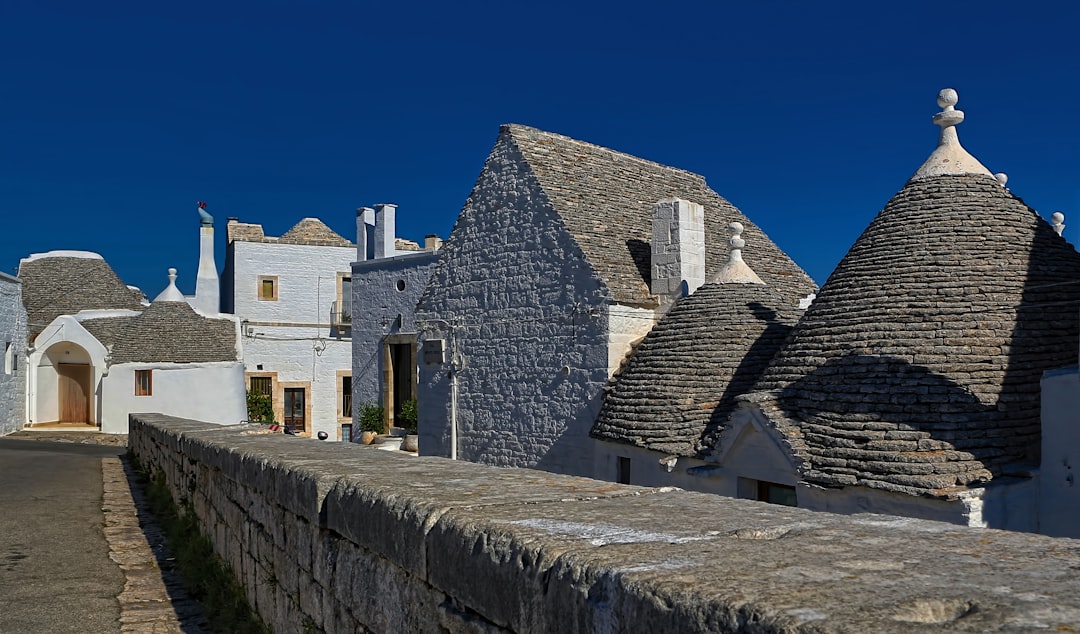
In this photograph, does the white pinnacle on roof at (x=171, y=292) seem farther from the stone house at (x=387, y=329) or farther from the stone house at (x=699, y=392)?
the stone house at (x=699, y=392)

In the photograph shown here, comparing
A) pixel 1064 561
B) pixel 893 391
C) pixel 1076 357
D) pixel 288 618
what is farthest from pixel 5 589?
pixel 1076 357

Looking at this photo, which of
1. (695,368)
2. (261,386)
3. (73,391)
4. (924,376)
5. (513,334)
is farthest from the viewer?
(261,386)

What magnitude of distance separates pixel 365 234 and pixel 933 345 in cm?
1923

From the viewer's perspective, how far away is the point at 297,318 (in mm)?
28406

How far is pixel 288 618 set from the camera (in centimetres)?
376

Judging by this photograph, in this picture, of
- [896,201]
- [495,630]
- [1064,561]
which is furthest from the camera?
[896,201]

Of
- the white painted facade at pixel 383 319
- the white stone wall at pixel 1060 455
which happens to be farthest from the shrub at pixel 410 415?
the white stone wall at pixel 1060 455

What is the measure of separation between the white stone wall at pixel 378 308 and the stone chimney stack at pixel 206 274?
278 inches

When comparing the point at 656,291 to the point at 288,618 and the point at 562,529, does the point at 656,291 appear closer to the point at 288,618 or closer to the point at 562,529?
the point at 288,618

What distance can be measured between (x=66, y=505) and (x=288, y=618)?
5550mm

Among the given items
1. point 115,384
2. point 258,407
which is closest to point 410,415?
point 258,407

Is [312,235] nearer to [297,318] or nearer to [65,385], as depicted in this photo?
[297,318]

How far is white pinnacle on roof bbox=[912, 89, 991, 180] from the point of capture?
10000 mm

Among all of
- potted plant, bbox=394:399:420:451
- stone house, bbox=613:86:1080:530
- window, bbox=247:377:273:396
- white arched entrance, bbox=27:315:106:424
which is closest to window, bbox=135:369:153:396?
white arched entrance, bbox=27:315:106:424
